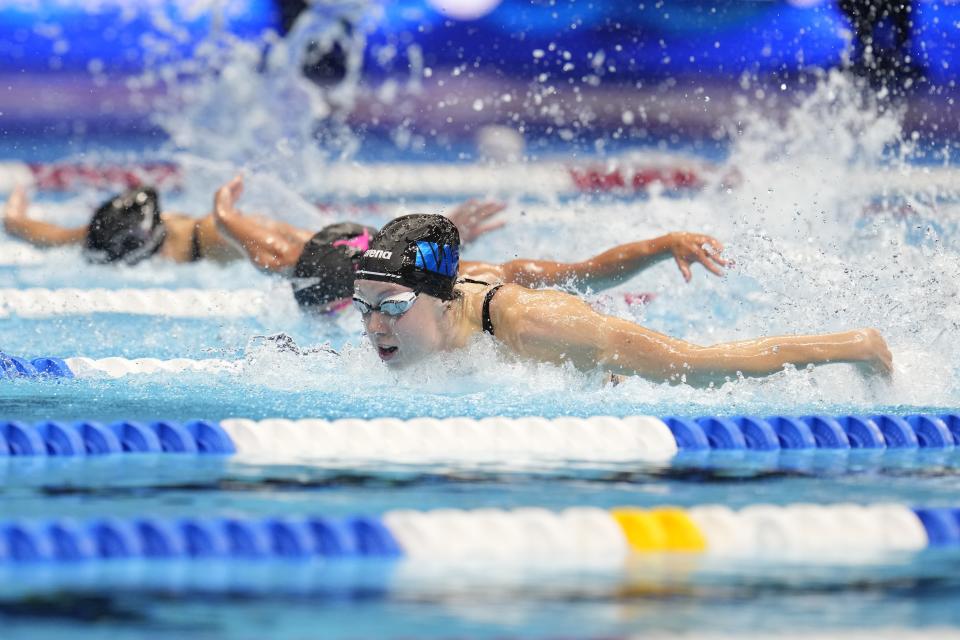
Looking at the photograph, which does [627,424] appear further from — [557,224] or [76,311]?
[557,224]

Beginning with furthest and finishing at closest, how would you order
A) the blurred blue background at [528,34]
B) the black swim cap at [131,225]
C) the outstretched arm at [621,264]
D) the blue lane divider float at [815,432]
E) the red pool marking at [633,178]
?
the blurred blue background at [528,34], the red pool marking at [633,178], the black swim cap at [131,225], the outstretched arm at [621,264], the blue lane divider float at [815,432]

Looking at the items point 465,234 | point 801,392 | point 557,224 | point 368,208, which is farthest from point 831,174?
→ point 801,392

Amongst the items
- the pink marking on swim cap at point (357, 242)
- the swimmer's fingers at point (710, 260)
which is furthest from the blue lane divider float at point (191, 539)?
the pink marking on swim cap at point (357, 242)

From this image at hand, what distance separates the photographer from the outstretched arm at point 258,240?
6.03 meters

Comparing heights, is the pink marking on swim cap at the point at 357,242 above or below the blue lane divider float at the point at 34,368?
above

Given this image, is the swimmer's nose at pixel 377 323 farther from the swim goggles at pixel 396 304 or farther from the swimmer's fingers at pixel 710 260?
the swimmer's fingers at pixel 710 260

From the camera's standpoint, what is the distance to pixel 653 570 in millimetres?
2471

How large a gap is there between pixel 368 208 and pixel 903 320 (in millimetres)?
6996

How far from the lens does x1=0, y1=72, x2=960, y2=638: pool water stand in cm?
215

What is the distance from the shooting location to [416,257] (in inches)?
166

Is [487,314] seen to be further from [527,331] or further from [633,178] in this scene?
[633,178]

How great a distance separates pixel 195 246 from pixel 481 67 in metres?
8.03

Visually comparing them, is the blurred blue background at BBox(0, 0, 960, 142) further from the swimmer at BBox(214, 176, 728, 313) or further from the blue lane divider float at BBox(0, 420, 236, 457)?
the blue lane divider float at BBox(0, 420, 236, 457)

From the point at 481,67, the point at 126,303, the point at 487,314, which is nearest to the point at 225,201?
the point at 126,303
